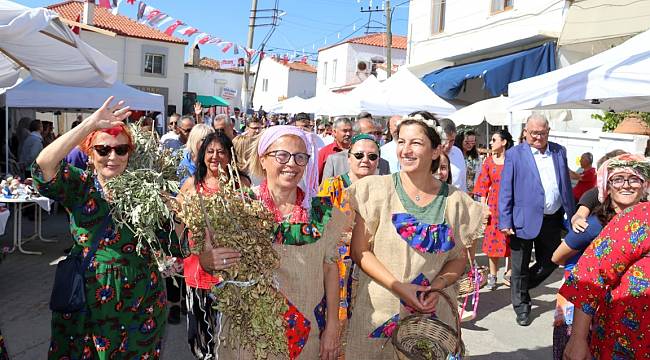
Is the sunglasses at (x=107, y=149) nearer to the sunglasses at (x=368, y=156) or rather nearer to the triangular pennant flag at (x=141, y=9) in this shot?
the sunglasses at (x=368, y=156)

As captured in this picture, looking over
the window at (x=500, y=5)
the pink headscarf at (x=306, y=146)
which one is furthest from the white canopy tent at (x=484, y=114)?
the pink headscarf at (x=306, y=146)

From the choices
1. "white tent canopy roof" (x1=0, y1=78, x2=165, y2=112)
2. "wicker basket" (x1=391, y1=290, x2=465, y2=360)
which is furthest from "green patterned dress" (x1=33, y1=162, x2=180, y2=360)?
"white tent canopy roof" (x1=0, y1=78, x2=165, y2=112)

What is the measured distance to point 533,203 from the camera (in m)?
5.14

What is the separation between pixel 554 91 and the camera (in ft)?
14.3

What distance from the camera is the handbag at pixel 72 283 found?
7.78 feet

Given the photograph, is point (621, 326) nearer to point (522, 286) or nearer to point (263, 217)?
point (263, 217)

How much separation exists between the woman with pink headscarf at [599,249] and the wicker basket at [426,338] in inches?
20.0

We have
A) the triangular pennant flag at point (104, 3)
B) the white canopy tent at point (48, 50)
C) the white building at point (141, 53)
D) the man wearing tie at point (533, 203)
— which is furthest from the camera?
the white building at point (141, 53)

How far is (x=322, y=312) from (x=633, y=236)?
1365 mm

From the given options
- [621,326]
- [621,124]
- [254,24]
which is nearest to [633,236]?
[621,326]

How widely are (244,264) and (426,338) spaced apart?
948mm

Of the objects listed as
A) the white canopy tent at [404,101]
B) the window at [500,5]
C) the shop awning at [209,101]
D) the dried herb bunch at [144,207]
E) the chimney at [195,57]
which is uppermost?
the chimney at [195,57]

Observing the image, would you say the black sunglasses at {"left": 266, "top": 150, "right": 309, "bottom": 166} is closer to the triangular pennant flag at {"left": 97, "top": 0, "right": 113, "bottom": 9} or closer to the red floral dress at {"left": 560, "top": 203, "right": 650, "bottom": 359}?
the red floral dress at {"left": 560, "top": 203, "right": 650, "bottom": 359}

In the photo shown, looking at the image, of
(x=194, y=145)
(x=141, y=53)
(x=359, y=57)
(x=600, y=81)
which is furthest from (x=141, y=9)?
(x=359, y=57)
